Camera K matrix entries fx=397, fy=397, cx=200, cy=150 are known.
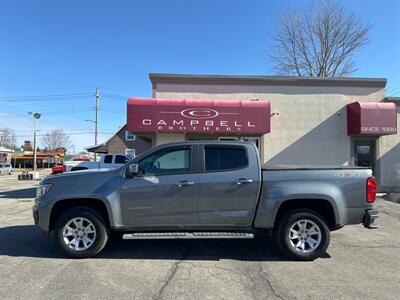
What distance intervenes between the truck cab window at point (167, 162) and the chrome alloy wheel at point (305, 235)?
2.03 m

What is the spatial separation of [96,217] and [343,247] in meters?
4.61

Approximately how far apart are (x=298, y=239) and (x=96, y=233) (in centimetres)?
334

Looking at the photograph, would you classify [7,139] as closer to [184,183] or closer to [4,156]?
[4,156]

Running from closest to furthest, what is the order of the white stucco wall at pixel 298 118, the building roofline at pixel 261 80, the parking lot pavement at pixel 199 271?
the parking lot pavement at pixel 199 271 < the building roofline at pixel 261 80 < the white stucco wall at pixel 298 118

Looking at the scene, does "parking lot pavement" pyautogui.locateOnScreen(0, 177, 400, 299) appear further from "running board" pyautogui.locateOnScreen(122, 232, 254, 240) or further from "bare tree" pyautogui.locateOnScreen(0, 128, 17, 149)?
"bare tree" pyautogui.locateOnScreen(0, 128, 17, 149)

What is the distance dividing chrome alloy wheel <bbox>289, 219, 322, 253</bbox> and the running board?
710 millimetres

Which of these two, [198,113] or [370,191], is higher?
[198,113]

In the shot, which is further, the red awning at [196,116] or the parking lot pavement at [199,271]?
the red awning at [196,116]

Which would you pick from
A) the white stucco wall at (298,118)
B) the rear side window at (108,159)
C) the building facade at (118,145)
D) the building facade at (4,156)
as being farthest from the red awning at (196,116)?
the building facade at (4,156)

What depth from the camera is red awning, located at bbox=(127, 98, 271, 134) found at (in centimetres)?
1642

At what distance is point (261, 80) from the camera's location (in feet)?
59.5

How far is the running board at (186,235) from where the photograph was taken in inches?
254

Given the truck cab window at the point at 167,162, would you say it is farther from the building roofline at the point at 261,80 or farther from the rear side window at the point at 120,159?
the rear side window at the point at 120,159

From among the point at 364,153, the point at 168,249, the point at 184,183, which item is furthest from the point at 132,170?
the point at 364,153
